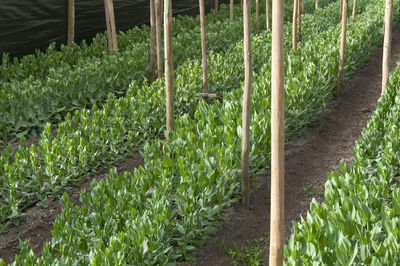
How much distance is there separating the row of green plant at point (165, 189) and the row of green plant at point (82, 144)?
5 cm

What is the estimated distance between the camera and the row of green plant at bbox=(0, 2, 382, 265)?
147 inches

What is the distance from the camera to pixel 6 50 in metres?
10.3

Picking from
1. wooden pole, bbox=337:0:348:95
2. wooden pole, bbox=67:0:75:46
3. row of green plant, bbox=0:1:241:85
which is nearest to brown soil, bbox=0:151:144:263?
row of green plant, bbox=0:1:241:85

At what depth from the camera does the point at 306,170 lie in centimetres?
639

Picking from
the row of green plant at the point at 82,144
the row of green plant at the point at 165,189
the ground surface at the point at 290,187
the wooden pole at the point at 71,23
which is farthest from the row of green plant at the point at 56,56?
the row of green plant at the point at 165,189

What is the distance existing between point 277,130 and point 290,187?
2.98m

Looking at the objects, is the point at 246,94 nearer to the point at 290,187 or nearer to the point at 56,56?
the point at 290,187

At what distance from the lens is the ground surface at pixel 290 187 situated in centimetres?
484

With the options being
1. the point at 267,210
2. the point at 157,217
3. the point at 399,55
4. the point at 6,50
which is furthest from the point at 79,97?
the point at 399,55

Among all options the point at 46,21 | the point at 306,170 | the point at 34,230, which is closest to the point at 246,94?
the point at 306,170

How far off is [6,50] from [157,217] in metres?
7.76

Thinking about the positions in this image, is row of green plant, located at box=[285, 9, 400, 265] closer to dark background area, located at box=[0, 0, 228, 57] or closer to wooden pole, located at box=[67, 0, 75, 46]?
dark background area, located at box=[0, 0, 228, 57]

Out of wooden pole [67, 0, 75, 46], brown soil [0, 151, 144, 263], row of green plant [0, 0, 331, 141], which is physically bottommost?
brown soil [0, 151, 144, 263]

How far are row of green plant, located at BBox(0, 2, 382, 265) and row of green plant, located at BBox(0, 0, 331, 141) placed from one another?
1188mm
